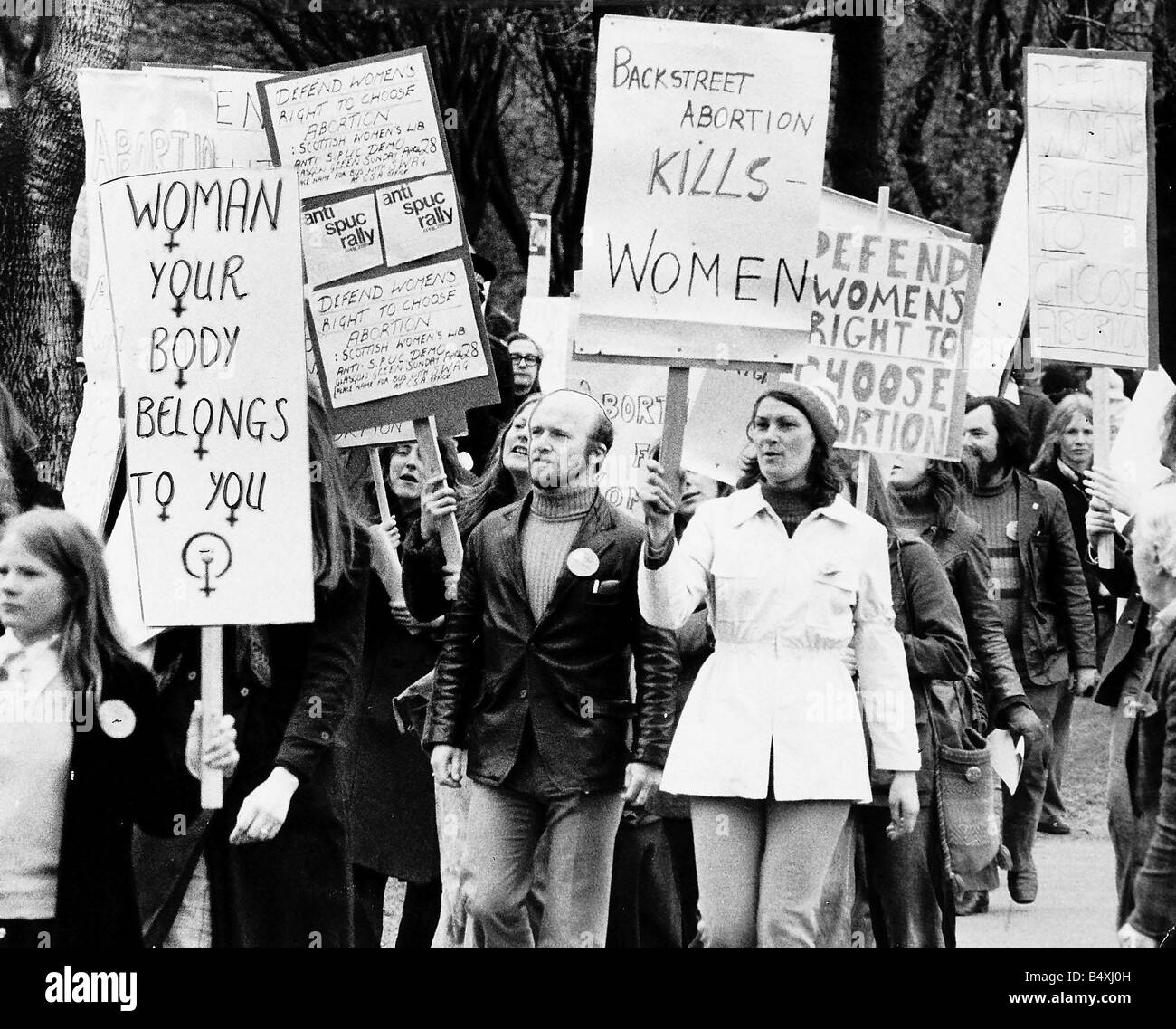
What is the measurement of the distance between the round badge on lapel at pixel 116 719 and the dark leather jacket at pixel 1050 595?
413 cm

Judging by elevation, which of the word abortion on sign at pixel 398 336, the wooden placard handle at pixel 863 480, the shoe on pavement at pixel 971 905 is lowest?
the shoe on pavement at pixel 971 905

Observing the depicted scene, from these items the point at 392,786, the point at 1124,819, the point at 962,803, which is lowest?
the point at 392,786

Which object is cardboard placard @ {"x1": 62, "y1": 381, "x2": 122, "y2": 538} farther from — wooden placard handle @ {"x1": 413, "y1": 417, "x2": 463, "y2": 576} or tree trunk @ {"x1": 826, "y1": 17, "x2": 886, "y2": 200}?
tree trunk @ {"x1": 826, "y1": 17, "x2": 886, "y2": 200}

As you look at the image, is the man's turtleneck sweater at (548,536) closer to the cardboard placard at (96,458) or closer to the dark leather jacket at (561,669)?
the dark leather jacket at (561,669)

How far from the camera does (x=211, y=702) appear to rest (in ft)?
18.1

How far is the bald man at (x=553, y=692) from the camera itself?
5.95 meters

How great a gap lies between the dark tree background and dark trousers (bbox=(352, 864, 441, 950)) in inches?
97.3

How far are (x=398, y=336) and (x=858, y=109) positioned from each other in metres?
5.33

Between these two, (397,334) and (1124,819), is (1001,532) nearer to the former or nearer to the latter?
(397,334)

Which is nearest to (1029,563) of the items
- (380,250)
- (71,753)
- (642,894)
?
(642,894)

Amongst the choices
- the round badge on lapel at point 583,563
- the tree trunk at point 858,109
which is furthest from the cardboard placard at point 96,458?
the tree trunk at point 858,109

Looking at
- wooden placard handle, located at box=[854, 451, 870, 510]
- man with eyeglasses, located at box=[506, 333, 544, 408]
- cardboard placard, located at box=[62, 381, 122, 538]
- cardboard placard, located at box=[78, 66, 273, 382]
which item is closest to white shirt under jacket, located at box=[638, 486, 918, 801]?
wooden placard handle, located at box=[854, 451, 870, 510]
